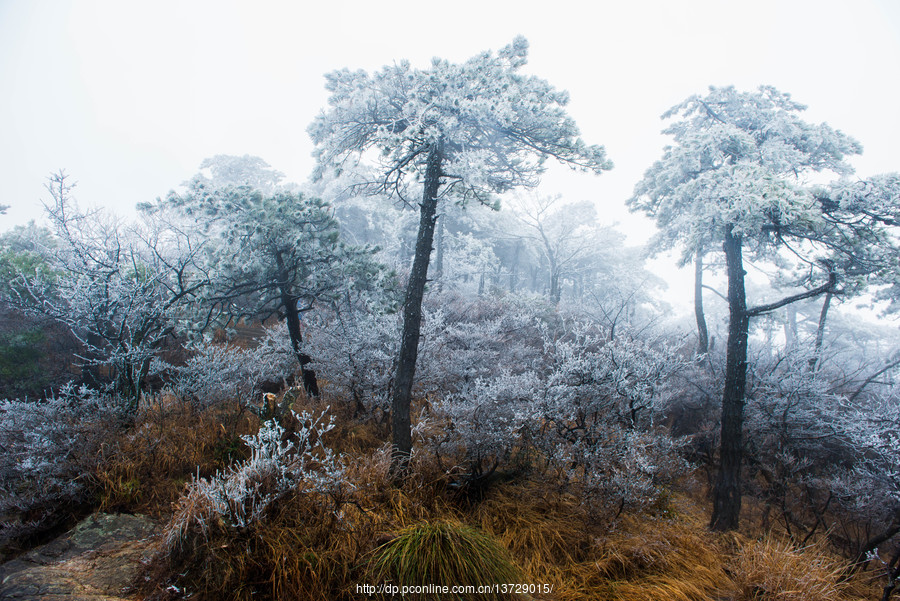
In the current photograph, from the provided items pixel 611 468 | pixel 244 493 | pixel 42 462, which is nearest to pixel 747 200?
pixel 611 468

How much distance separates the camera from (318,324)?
9.30 metres

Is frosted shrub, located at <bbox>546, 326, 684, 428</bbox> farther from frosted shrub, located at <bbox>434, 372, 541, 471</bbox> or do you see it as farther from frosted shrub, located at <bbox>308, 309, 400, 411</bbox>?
frosted shrub, located at <bbox>308, 309, 400, 411</bbox>

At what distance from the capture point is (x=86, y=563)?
3652mm

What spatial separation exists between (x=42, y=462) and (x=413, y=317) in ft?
16.4

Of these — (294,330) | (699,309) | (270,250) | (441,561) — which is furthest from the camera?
(699,309)

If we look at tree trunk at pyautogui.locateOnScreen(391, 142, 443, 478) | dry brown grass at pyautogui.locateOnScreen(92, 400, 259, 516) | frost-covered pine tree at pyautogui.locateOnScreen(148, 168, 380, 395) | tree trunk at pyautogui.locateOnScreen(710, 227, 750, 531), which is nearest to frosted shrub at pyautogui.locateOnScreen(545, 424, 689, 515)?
tree trunk at pyautogui.locateOnScreen(391, 142, 443, 478)

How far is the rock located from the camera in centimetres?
316

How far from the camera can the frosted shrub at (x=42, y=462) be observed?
4.36 metres

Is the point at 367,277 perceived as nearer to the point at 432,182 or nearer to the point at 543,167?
the point at 432,182

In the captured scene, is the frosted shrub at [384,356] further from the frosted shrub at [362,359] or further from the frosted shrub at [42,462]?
the frosted shrub at [42,462]

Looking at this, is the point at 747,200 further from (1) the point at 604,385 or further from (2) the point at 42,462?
(2) the point at 42,462

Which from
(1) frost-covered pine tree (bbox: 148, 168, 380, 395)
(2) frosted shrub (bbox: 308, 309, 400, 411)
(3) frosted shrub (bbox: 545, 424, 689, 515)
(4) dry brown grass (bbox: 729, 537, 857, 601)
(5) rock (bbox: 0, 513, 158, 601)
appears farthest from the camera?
(2) frosted shrub (bbox: 308, 309, 400, 411)

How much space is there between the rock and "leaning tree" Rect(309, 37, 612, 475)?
2909 millimetres

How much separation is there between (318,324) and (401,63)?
608cm
